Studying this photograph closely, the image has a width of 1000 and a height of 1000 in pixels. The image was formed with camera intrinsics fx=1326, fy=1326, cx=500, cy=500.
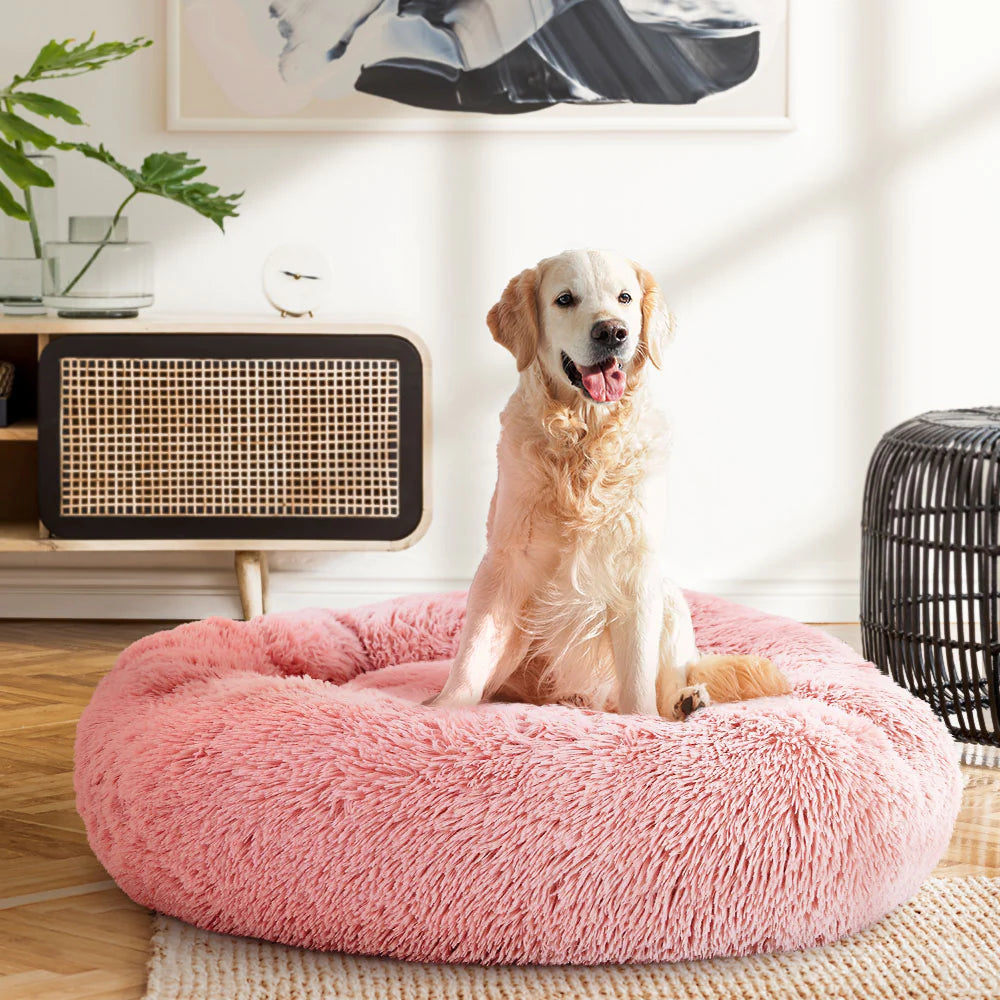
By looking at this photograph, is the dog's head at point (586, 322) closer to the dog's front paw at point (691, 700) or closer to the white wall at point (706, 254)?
the dog's front paw at point (691, 700)

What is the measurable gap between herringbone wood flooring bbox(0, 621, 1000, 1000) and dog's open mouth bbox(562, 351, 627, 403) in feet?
2.63

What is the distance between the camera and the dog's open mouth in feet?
6.05

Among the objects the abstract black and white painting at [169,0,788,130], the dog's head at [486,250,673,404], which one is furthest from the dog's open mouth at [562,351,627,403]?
the abstract black and white painting at [169,0,788,130]

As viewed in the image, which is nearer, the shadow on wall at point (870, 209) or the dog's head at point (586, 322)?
the dog's head at point (586, 322)

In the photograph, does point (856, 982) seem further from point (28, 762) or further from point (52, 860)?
point (28, 762)

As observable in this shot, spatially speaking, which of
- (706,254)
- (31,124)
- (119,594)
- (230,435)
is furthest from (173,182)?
(706,254)

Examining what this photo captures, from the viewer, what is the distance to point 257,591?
3.27m

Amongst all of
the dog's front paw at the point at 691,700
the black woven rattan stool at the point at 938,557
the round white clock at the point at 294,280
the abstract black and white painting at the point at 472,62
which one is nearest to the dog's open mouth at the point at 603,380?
the dog's front paw at the point at 691,700

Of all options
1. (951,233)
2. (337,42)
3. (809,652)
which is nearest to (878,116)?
(951,233)

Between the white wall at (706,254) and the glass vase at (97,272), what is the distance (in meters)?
0.30

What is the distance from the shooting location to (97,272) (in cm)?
316

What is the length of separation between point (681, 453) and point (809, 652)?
4.70 ft

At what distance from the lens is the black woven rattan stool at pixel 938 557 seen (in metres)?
2.19

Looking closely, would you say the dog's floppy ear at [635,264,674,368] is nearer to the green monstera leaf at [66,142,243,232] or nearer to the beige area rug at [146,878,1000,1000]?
the beige area rug at [146,878,1000,1000]
